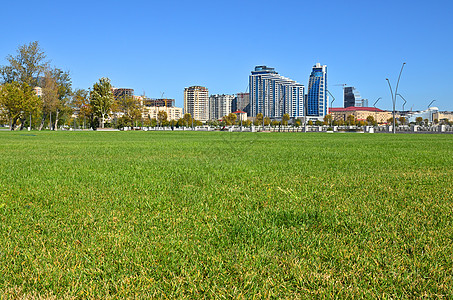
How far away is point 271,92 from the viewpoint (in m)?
128

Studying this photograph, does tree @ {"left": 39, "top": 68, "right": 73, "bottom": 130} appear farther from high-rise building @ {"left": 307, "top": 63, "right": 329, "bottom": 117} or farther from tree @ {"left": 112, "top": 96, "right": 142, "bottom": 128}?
high-rise building @ {"left": 307, "top": 63, "right": 329, "bottom": 117}

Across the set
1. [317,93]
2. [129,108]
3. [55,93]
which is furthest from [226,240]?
[317,93]

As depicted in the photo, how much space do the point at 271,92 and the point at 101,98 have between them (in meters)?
70.7

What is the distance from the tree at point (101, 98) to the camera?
7062cm

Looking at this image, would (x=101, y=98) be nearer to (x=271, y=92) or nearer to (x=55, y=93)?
(x=55, y=93)

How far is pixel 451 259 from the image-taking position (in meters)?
2.06

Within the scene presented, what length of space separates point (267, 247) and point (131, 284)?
0.86 meters

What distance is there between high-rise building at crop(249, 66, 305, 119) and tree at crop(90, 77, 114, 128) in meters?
28.3

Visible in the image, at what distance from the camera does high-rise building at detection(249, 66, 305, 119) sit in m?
83.7

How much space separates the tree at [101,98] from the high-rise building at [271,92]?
28.3 meters

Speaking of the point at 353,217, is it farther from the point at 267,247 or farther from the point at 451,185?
the point at 451,185

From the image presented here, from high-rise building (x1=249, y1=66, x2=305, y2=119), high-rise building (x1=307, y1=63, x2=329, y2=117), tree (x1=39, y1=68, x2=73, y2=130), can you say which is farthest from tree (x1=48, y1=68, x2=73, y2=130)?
high-rise building (x1=307, y1=63, x2=329, y2=117)

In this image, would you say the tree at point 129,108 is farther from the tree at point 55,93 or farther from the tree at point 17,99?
the tree at point 17,99

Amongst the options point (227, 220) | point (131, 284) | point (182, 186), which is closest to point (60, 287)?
point (131, 284)
